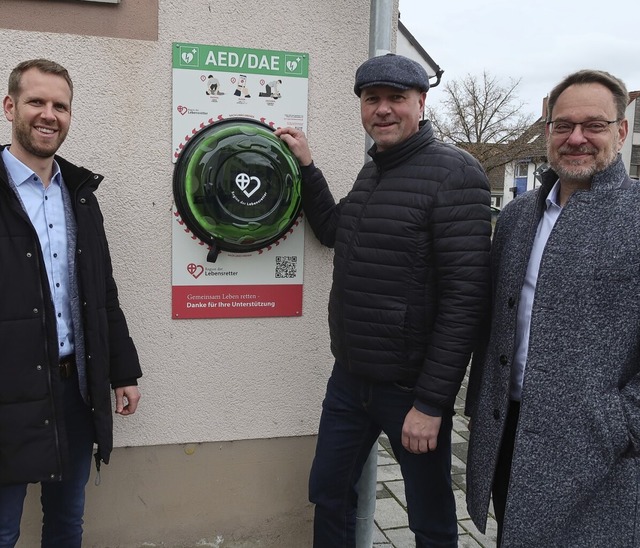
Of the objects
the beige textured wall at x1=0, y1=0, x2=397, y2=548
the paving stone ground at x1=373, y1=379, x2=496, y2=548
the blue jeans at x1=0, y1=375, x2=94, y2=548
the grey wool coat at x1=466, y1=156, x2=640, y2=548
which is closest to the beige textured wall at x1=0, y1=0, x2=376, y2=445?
the beige textured wall at x1=0, y1=0, x2=397, y2=548

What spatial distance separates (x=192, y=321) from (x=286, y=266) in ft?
1.63

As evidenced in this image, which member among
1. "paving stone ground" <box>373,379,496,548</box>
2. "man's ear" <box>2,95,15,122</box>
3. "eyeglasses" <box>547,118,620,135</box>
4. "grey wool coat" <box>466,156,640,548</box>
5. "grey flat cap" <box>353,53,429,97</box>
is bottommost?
"paving stone ground" <box>373,379,496,548</box>

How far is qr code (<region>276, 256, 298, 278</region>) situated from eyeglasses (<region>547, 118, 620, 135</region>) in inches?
51.9

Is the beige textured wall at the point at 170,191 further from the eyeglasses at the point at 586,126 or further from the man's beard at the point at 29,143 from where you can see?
the eyeglasses at the point at 586,126

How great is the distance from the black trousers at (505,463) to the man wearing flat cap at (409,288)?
0.19 metres

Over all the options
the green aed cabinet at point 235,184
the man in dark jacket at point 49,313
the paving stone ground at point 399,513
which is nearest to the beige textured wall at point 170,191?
the green aed cabinet at point 235,184

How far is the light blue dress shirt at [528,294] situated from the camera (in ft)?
7.27

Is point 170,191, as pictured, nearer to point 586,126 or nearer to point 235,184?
point 235,184

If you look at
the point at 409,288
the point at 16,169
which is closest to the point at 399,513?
the point at 409,288

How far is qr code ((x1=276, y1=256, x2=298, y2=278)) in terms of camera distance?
3.03 m

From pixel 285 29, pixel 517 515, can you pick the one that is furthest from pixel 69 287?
pixel 517 515

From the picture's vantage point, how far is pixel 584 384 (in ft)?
6.65

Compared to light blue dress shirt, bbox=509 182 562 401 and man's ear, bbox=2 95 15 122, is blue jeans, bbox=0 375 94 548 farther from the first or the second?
light blue dress shirt, bbox=509 182 562 401

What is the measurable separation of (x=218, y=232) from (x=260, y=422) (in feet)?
3.10
